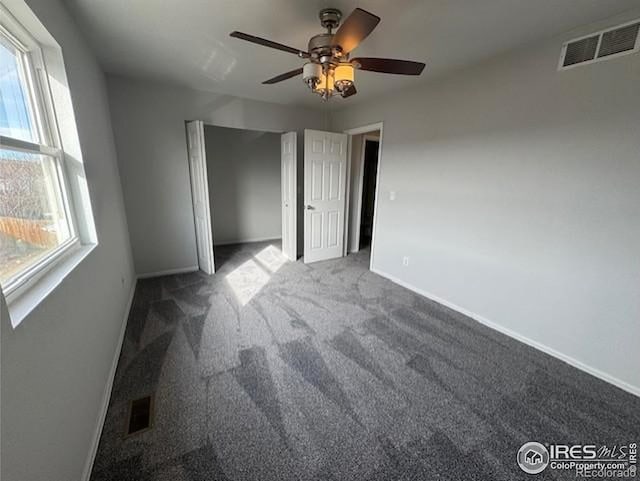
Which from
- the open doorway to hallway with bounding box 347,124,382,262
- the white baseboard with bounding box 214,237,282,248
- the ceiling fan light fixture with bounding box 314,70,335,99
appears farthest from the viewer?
the white baseboard with bounding box 214,237,282,248

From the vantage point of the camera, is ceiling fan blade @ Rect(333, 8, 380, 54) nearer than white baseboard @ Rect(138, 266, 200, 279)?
Yes

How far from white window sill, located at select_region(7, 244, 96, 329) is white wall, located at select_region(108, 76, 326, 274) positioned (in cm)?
199

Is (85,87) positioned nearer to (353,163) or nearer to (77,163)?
(77,163)

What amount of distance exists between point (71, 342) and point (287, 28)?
2.38 m

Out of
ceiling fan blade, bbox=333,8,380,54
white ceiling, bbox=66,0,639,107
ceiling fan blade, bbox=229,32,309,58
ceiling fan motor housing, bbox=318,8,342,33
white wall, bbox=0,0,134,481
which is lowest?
white wall, bbox=0,0,134,481

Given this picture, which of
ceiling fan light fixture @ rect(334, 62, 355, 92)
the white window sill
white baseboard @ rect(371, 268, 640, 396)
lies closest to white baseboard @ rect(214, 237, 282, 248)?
white baseboard @ rect(371, 268, 640, 396)

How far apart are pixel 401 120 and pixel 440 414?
9.96ft

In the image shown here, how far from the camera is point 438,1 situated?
1605 mm

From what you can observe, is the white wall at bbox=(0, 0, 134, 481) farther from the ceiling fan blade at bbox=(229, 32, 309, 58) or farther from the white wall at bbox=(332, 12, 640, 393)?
the white wall at bbox=(332, 12, 640, 393)

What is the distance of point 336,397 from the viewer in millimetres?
1683

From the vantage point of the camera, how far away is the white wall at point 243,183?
188 inches

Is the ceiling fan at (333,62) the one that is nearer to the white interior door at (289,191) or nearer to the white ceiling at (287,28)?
the white ceiling at (287,28)

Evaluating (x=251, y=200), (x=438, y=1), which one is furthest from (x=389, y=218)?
(x=251, y=200)

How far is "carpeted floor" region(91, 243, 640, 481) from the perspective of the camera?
1.31m
